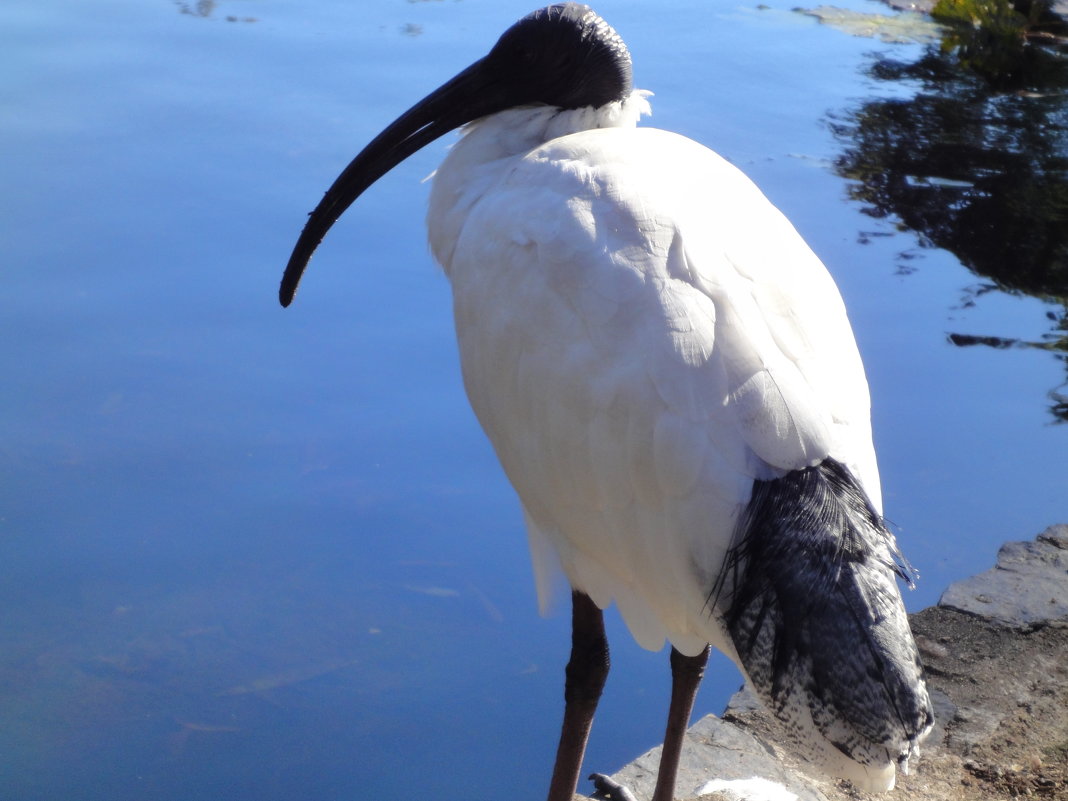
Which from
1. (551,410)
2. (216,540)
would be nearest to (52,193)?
(216,540)

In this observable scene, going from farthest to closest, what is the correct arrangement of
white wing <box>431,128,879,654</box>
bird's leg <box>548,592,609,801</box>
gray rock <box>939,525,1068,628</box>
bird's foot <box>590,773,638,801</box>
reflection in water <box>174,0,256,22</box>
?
1. reflection in water <box>174,0,256,22</box>
2. gray rock <box>939,525,1068,628</box>
3. bird's foot <box>590,773,638,801</box>
4. bird's leg <box>548,592,609,801</box>
5. white wing <box>431,128,879,654</box>

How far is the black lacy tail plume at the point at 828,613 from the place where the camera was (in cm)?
201

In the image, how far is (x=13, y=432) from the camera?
189 inches

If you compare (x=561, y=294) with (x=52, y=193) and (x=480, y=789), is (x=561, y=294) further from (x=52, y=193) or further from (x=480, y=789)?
(x=52, y=193)

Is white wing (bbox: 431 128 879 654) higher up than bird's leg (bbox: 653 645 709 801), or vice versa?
white wing (bbox: 431 128 879 654)

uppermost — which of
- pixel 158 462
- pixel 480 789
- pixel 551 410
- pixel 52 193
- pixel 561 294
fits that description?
pixel 561 294

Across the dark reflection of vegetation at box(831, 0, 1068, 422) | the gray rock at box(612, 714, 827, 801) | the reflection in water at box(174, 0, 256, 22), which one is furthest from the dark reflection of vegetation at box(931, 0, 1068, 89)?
the gray rock at box(612, 714, 827, 801)

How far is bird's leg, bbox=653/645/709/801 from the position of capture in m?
2.88

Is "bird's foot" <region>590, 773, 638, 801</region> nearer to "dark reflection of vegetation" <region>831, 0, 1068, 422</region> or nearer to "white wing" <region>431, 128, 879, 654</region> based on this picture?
"white wing" <region>431, 128, 879, 654</region>

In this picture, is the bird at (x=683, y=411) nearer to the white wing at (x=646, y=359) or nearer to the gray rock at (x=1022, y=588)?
the white wing at (x=646, y=359)

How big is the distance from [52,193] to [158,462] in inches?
89.1

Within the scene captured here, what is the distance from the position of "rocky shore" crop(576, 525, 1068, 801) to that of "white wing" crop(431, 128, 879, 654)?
0.87 metres

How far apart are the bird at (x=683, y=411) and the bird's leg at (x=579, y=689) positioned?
72mm

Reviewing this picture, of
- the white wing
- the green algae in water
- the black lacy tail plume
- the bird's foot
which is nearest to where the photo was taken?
the black lacy tail plume
